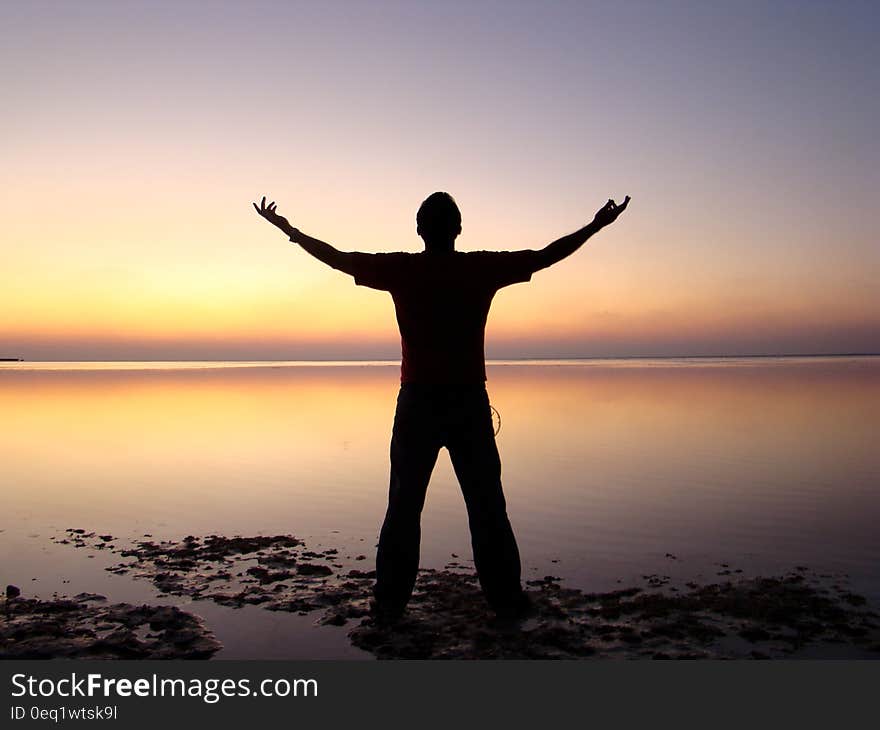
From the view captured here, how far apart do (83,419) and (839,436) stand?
24839 mm

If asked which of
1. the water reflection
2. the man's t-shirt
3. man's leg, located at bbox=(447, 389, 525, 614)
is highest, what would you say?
the man's t-shirt

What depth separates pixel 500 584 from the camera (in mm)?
5859

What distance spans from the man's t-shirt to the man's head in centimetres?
19

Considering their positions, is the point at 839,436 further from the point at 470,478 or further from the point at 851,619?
the point at 470,478

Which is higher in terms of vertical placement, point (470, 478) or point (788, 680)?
point (470, 478)

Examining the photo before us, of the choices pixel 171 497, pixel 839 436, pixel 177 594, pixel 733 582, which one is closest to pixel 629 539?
pixel 733 582

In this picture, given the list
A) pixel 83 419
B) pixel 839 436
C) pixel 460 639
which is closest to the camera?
pixel 460 639

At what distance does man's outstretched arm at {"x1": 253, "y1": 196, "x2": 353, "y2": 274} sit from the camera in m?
5.72

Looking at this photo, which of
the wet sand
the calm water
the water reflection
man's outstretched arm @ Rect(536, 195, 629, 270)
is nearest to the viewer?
the wet sand

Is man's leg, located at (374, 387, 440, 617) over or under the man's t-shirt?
under

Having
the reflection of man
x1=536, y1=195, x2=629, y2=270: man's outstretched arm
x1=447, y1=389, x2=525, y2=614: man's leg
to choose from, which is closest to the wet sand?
x1=447, y1=389, x2=525, y2=614: man's leg

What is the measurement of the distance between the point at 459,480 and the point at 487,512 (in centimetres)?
38

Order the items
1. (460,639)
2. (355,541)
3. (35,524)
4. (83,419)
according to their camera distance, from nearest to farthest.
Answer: (460,639), (355,541), (35,524), (83,419)

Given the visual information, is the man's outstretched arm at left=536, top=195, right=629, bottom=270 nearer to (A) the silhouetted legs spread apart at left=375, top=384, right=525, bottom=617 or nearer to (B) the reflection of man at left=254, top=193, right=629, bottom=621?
(B) the reflection of man at left=254, top=193, right=629, bottom=621
